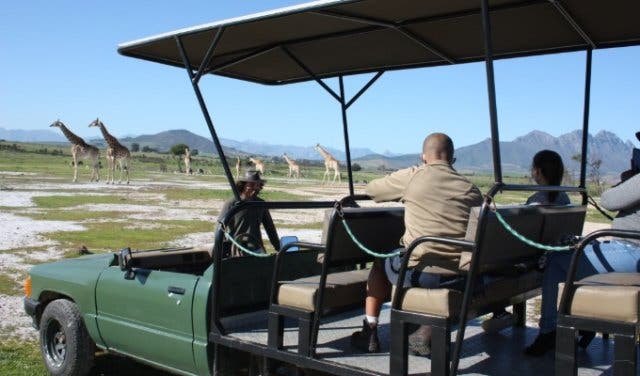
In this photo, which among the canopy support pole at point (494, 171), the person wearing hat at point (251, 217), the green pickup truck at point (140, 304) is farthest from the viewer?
the person wearing hat at point (251, 217)

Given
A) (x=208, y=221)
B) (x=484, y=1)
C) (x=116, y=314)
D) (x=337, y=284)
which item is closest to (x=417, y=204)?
(x=337, y=284)

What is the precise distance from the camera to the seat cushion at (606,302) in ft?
10.2

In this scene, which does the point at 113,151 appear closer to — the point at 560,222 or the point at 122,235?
the point at 122,235

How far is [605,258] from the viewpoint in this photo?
4141 mm

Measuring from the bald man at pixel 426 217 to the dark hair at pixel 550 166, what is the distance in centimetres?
105

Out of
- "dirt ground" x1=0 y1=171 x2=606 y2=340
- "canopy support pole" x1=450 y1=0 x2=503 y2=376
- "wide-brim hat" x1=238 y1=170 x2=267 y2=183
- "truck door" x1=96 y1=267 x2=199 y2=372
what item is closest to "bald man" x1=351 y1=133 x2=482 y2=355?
"canopy support pole" x1=450 y1=0 x2=503 y2=376

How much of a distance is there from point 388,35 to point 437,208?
1.94 m

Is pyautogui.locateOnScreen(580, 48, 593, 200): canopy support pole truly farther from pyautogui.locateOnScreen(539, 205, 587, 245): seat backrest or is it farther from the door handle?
the door handle

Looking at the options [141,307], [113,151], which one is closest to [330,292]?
[141,307]

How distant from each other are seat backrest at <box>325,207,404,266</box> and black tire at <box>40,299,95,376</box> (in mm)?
2367

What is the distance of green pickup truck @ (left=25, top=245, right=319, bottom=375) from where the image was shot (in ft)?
15.3

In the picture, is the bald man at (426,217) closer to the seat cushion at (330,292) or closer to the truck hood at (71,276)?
the seat cushion at (330,292)

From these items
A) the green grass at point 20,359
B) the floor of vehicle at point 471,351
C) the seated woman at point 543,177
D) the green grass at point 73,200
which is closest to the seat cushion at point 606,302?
the floor of vehicle at point 471,351

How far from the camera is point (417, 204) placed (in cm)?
411
